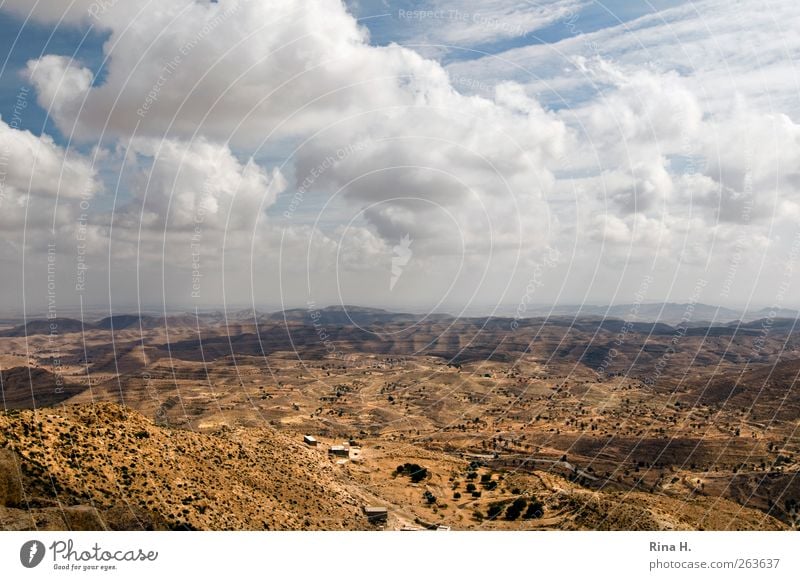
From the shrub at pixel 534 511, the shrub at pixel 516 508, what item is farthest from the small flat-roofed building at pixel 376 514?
the shrub at pixel 534 511

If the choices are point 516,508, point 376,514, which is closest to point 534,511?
point 516,508

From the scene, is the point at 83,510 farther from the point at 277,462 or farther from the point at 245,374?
the point at 245,374

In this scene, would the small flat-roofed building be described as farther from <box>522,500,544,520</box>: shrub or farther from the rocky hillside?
<box>522,500,544,520</box>: shrub

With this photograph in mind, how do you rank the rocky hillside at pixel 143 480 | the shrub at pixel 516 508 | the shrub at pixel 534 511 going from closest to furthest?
the rocky hillside at pixel 143 480, the shrub at pixel 534 511, the shrub at pixel 516 508

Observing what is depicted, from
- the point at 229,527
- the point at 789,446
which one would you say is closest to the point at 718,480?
the point at 789,446

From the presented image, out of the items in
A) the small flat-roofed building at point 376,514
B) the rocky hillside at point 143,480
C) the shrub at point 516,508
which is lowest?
the shrub at point 516,508

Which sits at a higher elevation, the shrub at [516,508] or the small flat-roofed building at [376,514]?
the small flat-roofed building at [376,514]

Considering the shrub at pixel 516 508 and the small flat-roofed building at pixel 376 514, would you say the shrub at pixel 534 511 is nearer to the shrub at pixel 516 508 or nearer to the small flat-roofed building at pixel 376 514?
the shrub at pixel 516 508
